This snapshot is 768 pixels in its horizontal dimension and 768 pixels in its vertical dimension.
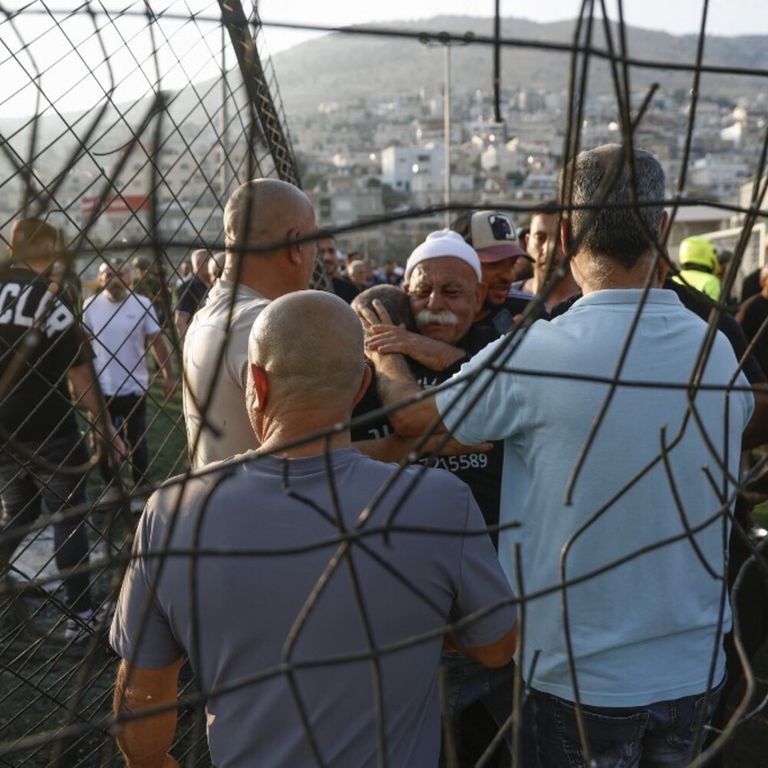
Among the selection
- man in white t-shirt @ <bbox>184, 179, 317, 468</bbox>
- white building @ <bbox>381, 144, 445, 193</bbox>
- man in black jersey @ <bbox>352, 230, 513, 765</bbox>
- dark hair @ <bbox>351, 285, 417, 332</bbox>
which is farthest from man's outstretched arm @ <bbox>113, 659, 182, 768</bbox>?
white building @ <bbox>381, 144, 445, 193</bbox>

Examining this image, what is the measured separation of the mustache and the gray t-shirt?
103 cm

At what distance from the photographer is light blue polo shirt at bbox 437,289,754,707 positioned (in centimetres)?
159

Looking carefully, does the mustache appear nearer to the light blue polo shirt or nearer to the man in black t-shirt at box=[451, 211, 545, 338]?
the man in black t-shirt at box=[451, 211, 545, 338]

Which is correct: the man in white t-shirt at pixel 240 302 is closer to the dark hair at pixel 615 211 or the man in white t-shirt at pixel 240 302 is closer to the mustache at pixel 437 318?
the mustache at pixel 437 318

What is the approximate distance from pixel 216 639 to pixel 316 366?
17.8 inches

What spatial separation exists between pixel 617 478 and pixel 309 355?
598 mm

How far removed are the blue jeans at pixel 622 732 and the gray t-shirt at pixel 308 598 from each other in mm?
357

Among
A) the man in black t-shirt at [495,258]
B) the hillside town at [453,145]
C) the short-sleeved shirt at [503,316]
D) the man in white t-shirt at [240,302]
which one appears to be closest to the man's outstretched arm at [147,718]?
the man in white t-shirt at [240,302]

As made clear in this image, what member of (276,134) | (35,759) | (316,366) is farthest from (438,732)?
(276,134)

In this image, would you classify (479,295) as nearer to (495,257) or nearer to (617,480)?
(495,257)

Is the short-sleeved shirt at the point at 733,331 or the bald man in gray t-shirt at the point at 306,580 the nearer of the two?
the bald man in gray t-shirt at the point at 306,580

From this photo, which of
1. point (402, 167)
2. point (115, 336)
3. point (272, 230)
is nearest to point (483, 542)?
point (272, 230)

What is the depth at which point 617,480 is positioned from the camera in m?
1.60

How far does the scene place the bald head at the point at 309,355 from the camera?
56.4 inches
